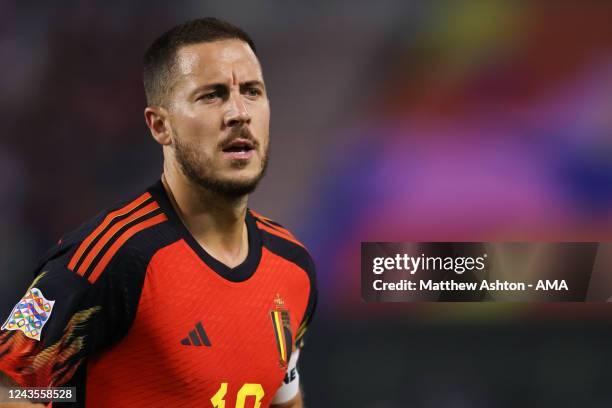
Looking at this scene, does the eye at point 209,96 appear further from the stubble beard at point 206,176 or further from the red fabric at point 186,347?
the red fabric at point 186,347

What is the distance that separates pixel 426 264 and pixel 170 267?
2.69m

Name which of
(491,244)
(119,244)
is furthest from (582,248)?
(119,244)

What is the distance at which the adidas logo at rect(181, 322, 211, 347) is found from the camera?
92.3 inches

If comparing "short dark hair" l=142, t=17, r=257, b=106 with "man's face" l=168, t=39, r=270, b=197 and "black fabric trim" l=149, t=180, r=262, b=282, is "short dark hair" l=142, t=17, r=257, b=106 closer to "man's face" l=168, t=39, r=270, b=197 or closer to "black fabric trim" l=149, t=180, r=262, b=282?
"man's face" l=168, t=39, r=270, b=197

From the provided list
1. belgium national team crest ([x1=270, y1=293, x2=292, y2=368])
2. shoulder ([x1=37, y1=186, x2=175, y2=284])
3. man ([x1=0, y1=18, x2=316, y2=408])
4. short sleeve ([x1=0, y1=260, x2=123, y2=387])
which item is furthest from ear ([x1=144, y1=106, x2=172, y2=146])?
belgium national team crest ([x1=270, y1=293, x2=292, y2=368])

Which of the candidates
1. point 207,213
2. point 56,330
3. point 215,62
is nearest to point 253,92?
point 215,62

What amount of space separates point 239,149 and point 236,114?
4.4 inches

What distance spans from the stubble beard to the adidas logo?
1.42 feet

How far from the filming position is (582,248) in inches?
195

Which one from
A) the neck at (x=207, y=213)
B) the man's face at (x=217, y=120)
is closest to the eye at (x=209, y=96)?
the man's face at (x=217, y=120)

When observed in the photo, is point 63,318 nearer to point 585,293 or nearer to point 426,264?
point 426,264

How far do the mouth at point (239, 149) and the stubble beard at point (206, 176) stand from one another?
0.07m

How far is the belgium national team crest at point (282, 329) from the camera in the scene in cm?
262

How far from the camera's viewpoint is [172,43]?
8.09 ft
